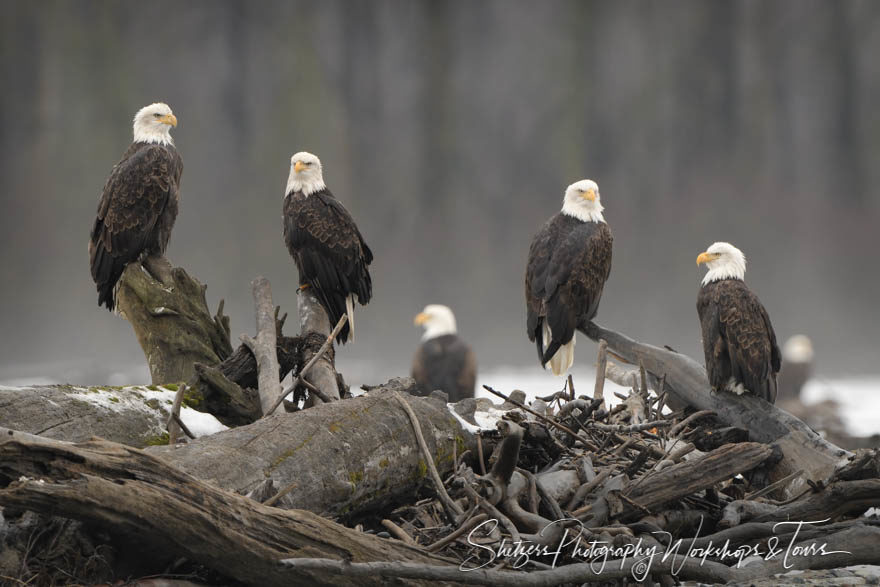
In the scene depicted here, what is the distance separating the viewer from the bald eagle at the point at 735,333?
384 centimetres

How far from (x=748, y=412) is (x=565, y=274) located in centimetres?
134

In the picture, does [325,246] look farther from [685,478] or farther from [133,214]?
[685,478]

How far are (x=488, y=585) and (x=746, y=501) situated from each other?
49.0 inches

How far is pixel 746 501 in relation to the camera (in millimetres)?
2867

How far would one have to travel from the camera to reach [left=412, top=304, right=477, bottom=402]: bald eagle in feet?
28.9

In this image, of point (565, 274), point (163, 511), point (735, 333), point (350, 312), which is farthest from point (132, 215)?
point (735, 333)

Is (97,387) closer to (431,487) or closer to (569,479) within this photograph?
(431,487)

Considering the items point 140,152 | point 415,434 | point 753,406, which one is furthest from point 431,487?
point 140,152

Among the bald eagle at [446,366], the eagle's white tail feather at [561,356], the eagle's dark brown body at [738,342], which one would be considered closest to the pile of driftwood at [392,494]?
the eagle's dark brown body at [738,342]

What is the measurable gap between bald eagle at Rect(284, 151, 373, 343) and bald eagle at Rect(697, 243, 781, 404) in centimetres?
173

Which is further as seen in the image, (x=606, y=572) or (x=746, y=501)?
(x=746, y=501)

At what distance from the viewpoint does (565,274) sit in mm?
4820

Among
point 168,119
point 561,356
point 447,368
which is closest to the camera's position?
point 168,119

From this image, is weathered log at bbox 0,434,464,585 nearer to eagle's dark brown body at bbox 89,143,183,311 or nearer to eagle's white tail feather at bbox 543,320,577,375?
eagle's dark brown body at bbox 89,143,183,311
